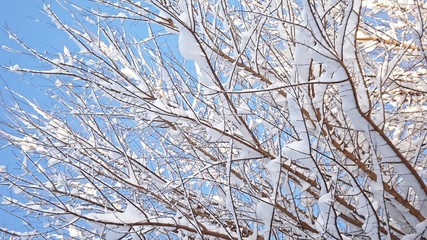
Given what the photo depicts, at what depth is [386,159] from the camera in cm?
247

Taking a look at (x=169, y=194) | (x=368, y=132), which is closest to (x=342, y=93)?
(x=368, y=132)

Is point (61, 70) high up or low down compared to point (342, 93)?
up

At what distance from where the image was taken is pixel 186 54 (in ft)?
8.02

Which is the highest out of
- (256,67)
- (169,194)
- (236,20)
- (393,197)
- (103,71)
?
(236,20)

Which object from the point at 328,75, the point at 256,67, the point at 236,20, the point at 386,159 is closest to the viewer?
the point at 328,75

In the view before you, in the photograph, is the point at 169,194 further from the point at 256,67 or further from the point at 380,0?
the point at 380,0

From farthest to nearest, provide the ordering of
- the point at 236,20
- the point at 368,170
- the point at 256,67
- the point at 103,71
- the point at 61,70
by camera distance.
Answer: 1. the point at 236,20
2. the point at 103,71
3. the point at 61,70
4. the point at 256,67
5. the point at 368,170

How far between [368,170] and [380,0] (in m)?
2.67

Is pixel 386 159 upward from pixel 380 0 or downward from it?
downward

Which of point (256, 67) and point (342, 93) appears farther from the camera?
point (256, 67)

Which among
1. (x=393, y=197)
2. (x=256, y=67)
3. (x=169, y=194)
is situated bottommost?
(x=393, y=197)

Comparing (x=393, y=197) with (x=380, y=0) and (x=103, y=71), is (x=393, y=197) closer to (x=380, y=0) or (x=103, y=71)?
(x=103, y=71)

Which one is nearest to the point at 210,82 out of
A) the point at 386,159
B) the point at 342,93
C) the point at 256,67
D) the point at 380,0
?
the point at 256,67

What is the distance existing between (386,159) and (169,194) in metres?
1.71
